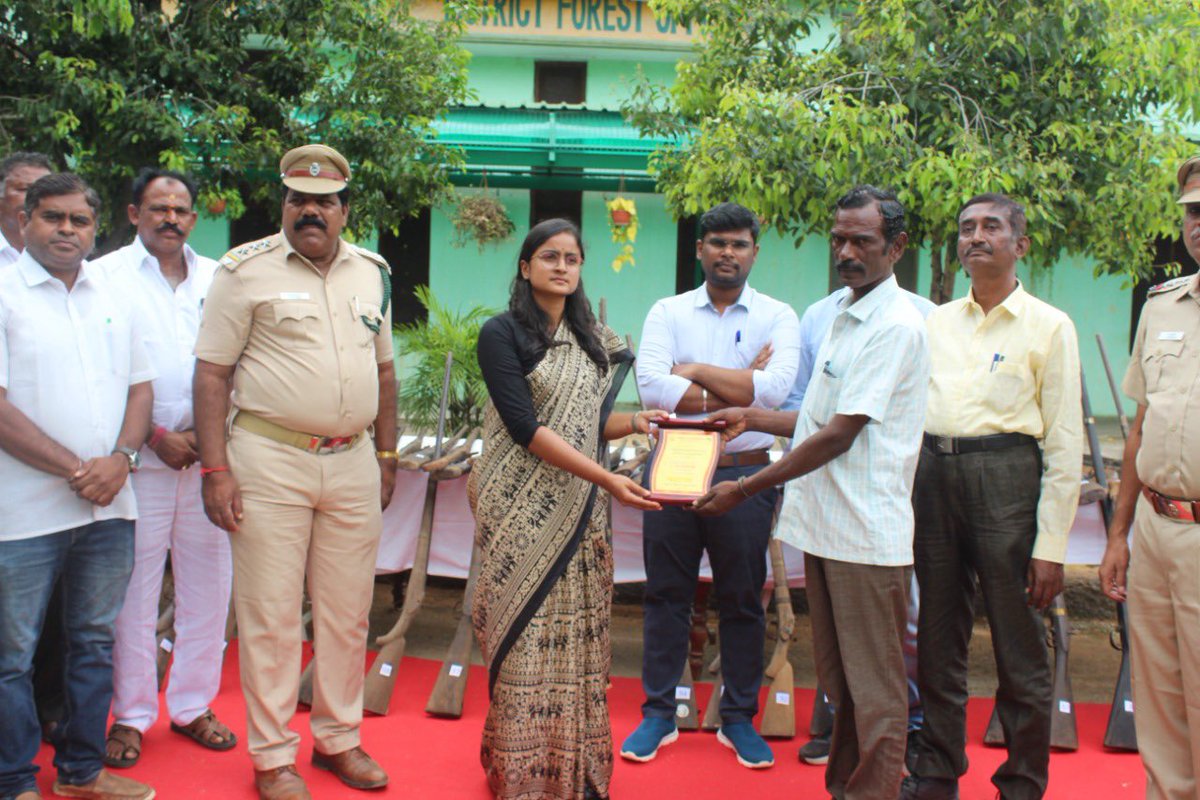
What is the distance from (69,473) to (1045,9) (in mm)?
5532

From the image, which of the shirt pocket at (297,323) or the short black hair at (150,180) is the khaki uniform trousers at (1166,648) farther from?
the short black hair at (150,180)

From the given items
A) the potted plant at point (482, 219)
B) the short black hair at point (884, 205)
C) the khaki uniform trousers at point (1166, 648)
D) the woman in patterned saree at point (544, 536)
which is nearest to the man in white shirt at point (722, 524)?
the woman in patterned saree at point (544, 536)

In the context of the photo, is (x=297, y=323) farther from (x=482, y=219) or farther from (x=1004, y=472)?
(x=482, y=219)

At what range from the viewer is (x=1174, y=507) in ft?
10.1

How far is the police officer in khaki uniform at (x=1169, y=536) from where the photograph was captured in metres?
3.04

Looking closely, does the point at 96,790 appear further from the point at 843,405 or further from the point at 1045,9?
the point at 1045,9

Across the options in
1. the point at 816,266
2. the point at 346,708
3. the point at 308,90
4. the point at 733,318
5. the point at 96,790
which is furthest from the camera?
the point at 816,266

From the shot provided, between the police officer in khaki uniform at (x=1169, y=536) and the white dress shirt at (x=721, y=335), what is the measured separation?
1269 mm

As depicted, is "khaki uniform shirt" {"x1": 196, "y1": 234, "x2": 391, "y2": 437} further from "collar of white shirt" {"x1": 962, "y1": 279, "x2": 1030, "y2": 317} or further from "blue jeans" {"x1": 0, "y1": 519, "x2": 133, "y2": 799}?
"collar of white shirt" {"x1": 962, "y1": 279, "x2": 1030, "y2": 317}

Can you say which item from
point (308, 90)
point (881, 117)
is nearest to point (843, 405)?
point (881, 117)

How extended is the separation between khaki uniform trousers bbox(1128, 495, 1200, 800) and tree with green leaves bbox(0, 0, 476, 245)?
243 inches

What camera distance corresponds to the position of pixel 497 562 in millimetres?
3645

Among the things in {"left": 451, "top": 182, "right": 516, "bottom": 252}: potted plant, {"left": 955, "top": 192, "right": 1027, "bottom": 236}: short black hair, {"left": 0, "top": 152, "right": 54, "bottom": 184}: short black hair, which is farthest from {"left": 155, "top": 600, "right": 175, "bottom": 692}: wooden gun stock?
{"left": 451, "top": 182, "right": 516, "bottom": 252}: potted plant

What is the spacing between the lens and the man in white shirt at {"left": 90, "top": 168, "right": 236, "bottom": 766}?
390 centimetres
